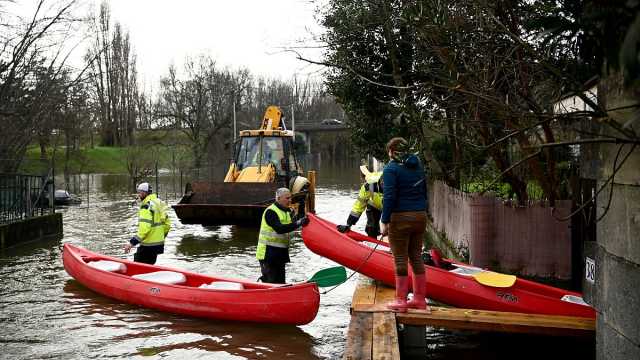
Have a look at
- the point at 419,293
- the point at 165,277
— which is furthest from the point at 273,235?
the point at 419,293

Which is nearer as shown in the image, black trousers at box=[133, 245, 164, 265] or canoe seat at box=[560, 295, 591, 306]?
canoe seat at box=[560, 295, 591, 306]

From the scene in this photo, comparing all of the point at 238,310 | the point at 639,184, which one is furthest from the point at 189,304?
the point at 639,184

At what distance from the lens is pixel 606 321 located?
5.07 metres

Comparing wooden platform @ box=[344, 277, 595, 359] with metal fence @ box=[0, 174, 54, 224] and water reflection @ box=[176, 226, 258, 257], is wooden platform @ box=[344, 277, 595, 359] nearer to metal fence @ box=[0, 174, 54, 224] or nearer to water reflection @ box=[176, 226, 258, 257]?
water reflection @ box=[176, 226, 258, 257]

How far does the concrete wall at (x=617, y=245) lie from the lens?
453 centimetres

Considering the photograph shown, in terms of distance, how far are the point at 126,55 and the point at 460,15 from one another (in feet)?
199

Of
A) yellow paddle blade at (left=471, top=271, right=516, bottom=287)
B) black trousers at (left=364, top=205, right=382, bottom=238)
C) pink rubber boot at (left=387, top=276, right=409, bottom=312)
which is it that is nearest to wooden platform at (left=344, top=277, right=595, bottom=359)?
pink rubber boot at (left=387, top=276, right=409, bottom=312)

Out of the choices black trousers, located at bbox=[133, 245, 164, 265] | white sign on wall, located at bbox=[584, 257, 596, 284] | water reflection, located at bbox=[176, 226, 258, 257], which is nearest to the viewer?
white sign on wall, located at bbox=[584, 257, 596, 284]

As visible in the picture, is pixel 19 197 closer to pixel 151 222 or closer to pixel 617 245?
pixel 151 222

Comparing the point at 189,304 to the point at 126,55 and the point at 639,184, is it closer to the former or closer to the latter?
the point at 639,184

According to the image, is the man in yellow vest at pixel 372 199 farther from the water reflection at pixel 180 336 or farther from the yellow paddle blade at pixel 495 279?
the water reflection at pixel 180 336

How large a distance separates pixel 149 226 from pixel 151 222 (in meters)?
0.07

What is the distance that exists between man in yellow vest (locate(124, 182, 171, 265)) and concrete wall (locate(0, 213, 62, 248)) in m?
6.73

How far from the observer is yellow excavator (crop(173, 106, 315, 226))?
15930 millimetres
